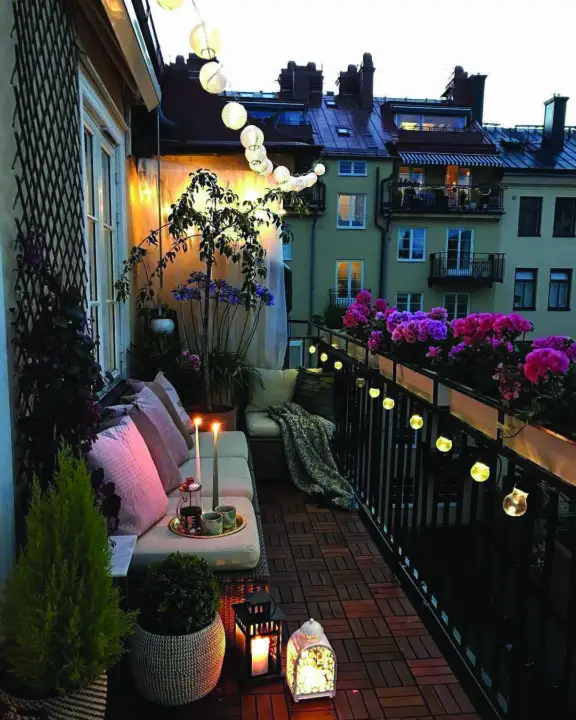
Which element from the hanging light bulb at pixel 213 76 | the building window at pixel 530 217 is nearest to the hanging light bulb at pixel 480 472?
the hanging light bulb at pixel 213 76

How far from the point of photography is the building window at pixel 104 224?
10.1ft

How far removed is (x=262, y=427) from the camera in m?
4.02

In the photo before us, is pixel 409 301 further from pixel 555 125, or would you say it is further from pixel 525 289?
pixel 555 125

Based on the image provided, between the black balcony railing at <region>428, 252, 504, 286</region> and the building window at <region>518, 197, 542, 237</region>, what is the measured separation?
1121 millimetres

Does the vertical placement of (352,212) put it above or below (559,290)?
above

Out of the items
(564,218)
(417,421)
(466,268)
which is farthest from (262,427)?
→ (564,218)

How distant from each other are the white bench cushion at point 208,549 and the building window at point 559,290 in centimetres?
1622

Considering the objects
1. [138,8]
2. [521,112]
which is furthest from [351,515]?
[521,112]

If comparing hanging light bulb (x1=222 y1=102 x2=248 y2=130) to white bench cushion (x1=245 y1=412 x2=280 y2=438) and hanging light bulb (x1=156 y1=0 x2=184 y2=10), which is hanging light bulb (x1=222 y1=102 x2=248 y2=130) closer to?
hanging light bulb (x1=156 y1=0 x2=184 y2=10)

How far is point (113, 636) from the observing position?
4.48ft

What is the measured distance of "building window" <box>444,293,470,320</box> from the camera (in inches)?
614

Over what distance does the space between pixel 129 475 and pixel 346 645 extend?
108 cm

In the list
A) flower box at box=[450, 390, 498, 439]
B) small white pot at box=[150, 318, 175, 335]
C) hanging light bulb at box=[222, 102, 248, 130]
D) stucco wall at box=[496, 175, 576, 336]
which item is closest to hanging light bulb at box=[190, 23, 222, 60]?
hanging light bulb at box=[222, 102, 248, 130]

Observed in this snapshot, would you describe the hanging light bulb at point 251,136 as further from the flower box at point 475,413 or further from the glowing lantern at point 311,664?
the glowing lantern at point 311,664
